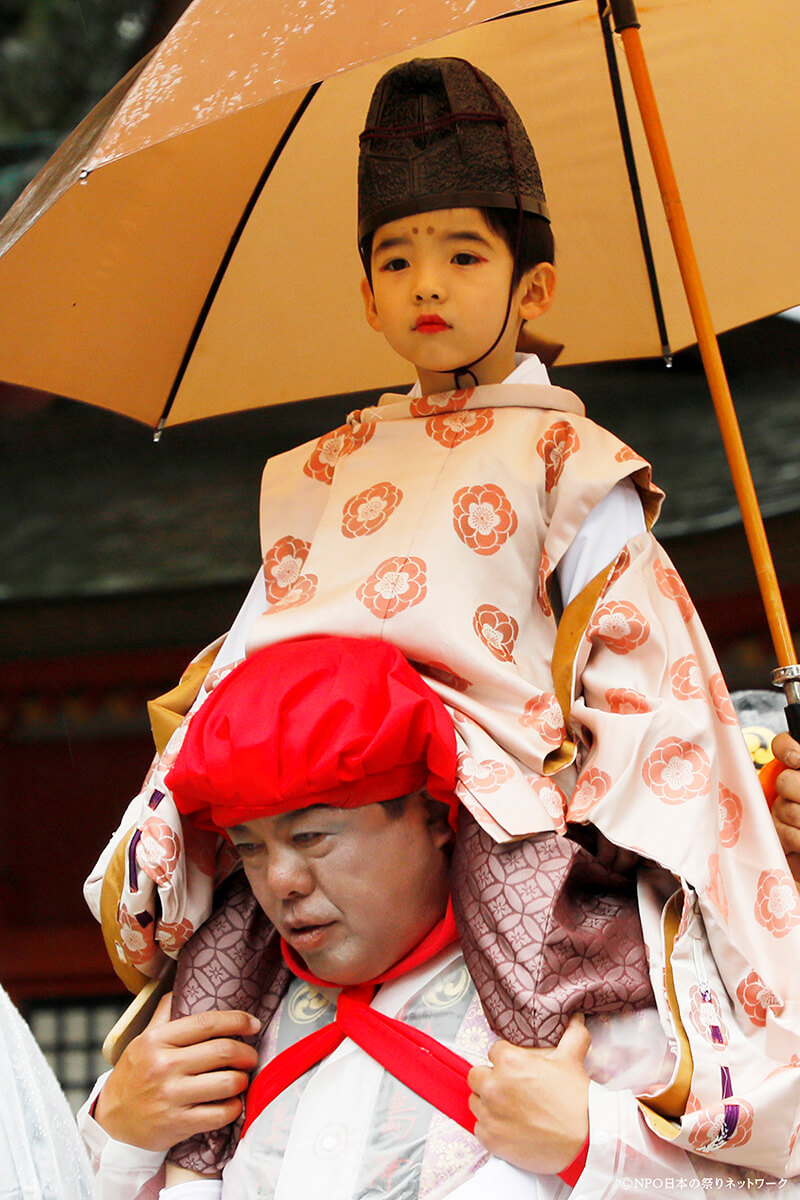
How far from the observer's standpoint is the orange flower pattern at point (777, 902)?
168cm

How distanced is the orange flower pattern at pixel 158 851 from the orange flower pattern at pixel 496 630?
503 mm

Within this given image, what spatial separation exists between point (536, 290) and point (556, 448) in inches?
11.8

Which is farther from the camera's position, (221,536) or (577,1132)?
(221,536)

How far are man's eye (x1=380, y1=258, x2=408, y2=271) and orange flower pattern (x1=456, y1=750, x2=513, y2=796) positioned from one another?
76cm

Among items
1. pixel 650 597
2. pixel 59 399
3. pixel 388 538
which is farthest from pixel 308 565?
pixel 59 399

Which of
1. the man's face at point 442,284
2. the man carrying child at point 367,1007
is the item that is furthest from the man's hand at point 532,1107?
the man's face at point 442,284

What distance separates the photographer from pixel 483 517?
1.88 m

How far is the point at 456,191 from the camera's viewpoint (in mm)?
1923

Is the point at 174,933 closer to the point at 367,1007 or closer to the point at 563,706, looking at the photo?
the point at 367,1007

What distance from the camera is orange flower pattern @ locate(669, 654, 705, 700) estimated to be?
176 centimetres

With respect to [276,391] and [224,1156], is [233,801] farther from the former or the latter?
[276,391]

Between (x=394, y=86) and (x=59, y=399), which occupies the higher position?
(x=394, y=86)

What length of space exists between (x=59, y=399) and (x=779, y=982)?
9.36 feet

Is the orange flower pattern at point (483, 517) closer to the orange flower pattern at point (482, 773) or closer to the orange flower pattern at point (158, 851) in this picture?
the orange flower pattern at point (482, 773)
